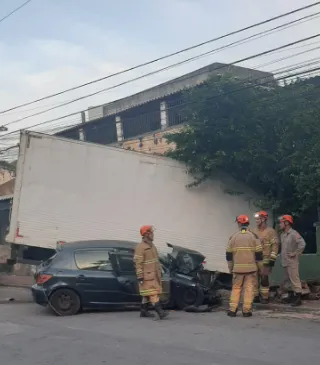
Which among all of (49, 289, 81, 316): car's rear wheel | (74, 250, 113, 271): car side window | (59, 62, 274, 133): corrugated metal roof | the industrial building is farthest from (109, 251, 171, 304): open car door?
(59, 62, 274, 133): corrugated metal roof

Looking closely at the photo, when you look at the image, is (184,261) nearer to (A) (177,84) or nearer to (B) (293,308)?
(B) (293,308)

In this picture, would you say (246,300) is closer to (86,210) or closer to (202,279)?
(202,279)

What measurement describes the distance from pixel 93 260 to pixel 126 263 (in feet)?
2.06

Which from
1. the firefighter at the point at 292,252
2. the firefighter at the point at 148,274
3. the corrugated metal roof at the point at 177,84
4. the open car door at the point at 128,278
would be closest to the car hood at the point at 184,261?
the open car door at the point at 128,278

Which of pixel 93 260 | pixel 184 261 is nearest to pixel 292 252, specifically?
pixel 184 261

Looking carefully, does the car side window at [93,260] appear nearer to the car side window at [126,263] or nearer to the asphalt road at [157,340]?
the car side window at [126,263]

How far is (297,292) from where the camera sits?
10.5m

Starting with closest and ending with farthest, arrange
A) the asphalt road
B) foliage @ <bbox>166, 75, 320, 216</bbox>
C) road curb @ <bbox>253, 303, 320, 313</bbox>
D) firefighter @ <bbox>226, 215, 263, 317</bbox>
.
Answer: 1. the asphalt road
2. firefighter @ <bbox>226, 215, 263, 317</bbox>
3. road curb @ <bbox>253, 303, 320, 313</bbox>
4. foliage @ <bbox>166, 75, 320, 216</bbox>

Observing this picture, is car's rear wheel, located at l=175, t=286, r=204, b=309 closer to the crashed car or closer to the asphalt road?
the crashed car

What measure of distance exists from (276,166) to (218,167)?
1496 millimetres

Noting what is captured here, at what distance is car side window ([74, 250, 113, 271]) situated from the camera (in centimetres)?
1064

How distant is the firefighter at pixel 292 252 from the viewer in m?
10.6

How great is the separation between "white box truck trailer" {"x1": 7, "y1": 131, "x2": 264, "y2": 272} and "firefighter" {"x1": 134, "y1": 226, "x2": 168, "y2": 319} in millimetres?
3860

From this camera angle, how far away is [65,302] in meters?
10.4
